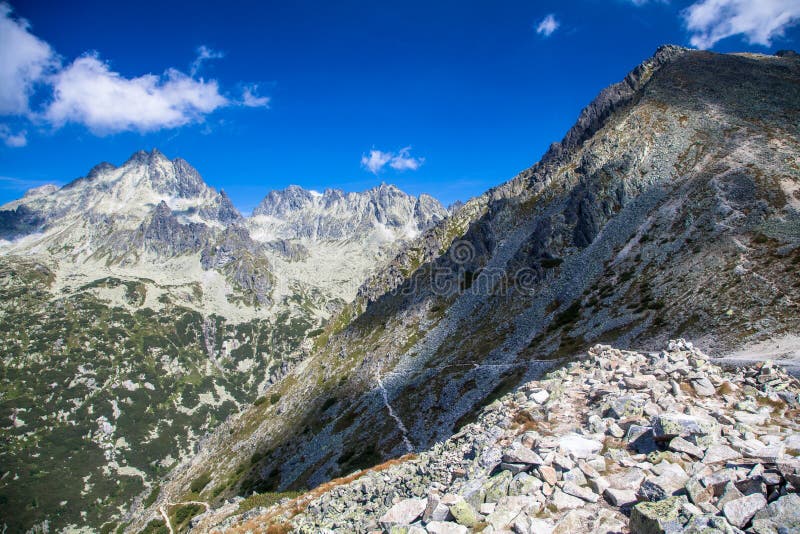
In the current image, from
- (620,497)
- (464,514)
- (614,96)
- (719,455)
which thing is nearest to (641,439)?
(719,455)

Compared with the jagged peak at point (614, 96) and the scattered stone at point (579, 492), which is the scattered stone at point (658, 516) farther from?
the jagged peak at point (614, 96)

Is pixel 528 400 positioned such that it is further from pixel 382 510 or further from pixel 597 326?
pixel 597 326

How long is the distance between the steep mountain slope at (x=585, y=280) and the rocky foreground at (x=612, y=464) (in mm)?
26924

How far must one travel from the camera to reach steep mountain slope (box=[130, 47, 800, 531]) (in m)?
59.5

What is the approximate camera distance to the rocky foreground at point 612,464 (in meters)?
11.7

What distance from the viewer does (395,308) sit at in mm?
154000

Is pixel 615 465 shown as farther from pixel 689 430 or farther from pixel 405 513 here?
pixel 405 513

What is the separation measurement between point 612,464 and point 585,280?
7902 centimetres

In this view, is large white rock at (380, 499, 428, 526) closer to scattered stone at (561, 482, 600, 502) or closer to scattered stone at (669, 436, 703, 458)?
scattered stone at (561, 482, 600, 502)

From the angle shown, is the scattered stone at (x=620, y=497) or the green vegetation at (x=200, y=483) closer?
the scattered stone at (x=620, y=497)

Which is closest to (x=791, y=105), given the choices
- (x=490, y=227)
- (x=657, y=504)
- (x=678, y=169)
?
(x=678, y=169)

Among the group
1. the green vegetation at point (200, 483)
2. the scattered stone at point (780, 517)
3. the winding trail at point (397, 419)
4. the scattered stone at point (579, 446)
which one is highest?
the scattered stone at point (579, 446)

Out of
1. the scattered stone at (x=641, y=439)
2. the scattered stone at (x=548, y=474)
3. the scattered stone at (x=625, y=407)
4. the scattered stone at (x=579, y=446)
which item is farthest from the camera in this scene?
the scattered stone at (x=625, y=407)

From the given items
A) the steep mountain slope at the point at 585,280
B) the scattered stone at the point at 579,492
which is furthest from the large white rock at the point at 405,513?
the steep mountain slope at the point at 585,280
